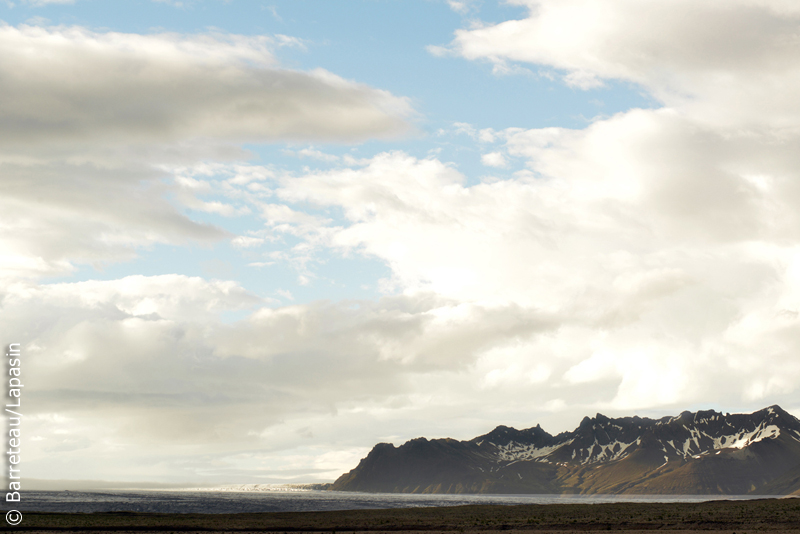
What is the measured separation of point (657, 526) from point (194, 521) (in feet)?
220

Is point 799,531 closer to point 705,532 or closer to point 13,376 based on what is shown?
point 705,532

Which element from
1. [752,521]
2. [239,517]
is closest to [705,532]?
[752,521]

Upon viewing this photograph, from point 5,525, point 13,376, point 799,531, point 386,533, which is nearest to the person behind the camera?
point 13,376

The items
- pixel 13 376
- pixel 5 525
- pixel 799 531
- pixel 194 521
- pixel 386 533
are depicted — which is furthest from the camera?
pixel 194 521

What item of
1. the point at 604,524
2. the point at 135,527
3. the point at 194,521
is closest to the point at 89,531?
the point at 135,527

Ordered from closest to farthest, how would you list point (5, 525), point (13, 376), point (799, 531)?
point (13, 376) < point (799, 531) < point (5, 525)

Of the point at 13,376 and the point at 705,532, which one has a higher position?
the point at 13,376

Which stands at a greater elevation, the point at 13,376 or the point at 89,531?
the point at 13,376

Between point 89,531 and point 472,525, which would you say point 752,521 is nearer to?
point 472,525

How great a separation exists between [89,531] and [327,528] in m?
30.5

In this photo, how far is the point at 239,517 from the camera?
104750mm

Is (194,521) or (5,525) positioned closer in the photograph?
(5,525)

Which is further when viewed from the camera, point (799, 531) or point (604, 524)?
point (604, 524)

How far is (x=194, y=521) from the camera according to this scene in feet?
318
